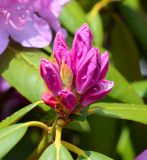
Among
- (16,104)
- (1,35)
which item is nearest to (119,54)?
(16,104)

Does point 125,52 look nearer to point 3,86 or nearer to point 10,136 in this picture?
point 3,86

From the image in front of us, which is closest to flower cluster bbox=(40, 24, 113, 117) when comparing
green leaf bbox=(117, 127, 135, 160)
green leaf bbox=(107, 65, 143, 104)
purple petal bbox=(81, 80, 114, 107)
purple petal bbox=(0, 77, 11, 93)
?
purple petal bbox=(81, 80, 114, 107)

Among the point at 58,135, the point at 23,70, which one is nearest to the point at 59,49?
the point at 58,135

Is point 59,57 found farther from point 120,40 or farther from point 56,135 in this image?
point 120,40

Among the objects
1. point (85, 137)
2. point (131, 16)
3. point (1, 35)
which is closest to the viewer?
point (1, 35)

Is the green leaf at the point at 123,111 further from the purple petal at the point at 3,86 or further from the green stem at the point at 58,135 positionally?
the purple petal at the point at 3,86

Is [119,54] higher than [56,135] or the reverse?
the reverse
